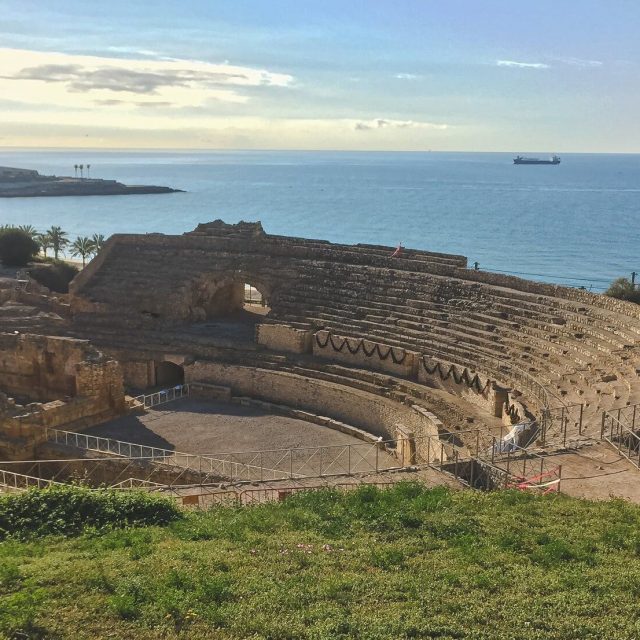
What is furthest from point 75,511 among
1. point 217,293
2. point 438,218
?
point 438,218

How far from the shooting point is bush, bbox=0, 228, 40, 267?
49531 mm

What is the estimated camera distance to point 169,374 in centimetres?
3147

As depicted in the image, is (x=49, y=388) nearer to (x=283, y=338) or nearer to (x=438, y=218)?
(x=283, y=338)

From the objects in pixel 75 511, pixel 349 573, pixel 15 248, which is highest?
pixel 15 248

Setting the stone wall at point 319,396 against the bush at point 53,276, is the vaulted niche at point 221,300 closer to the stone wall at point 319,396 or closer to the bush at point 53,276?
the stone wall at point 319,396

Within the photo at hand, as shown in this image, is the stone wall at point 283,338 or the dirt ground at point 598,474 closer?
the dirt ground at point 598,474

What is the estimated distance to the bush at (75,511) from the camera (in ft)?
41.2

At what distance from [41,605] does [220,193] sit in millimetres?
170490

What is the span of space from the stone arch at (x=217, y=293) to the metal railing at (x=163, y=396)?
480cm

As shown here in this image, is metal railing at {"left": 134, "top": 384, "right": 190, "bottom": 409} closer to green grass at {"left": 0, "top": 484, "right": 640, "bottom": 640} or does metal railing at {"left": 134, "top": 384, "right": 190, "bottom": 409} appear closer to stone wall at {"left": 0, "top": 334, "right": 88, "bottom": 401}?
stone wall at {"left": 0, "top": 334, "right": 88, "bottom": 401}

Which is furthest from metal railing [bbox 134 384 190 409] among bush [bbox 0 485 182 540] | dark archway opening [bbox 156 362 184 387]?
bush [bbox 0 485 182 540]

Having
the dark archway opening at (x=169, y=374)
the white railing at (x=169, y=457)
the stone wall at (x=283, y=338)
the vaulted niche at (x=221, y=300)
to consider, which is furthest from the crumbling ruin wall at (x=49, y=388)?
the vaulted niche at (x=221, y=300)

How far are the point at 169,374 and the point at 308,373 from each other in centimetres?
702

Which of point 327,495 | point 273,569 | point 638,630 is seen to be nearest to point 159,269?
point 327,495
